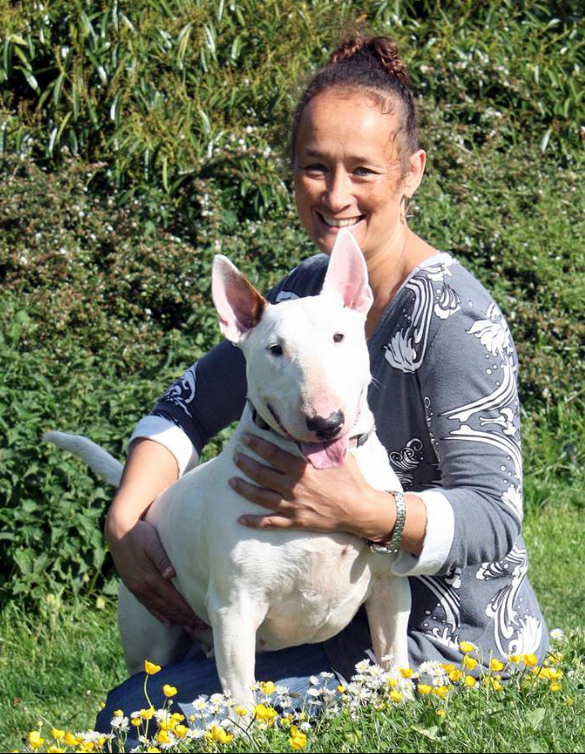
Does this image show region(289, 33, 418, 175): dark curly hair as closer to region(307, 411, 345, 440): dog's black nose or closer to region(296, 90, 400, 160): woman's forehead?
region(296, 90, 400, 160): woman's forehead

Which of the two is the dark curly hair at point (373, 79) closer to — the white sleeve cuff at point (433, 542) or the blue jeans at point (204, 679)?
the white sleeve cuff at point (433, 542)

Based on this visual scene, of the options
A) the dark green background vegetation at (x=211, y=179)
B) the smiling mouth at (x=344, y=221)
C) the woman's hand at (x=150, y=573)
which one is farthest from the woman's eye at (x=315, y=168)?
the dark green background vegetation at (x=211, y=179)

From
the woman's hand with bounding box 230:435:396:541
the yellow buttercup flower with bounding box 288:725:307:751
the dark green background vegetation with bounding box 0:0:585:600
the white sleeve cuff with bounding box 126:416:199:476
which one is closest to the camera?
the yellow buttercup flower with bounding box 288:725:307:751

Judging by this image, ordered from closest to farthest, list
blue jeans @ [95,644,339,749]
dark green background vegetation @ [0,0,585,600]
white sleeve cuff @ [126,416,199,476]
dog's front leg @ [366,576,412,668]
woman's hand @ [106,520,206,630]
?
dog's front leg @ [366,576,412,668] < blue jeans @ [95,644,339,749] < woman's hand @ [106,520,206,630] < white sleeve cuff @ [126,416,199,476] < dark green background vegetation @ [0,0,585,600]

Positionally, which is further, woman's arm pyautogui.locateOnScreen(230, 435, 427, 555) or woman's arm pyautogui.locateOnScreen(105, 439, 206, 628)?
woman's arm pyautogui.locateOnScreen(105, 439, 206, 628)

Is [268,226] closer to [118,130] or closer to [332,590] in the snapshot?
[118,130]

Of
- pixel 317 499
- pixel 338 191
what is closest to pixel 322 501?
pixel 317 499

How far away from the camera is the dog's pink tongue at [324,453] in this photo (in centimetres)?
254

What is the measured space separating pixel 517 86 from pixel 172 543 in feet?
17.6

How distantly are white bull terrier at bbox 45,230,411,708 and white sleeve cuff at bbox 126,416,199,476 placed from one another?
0.42 metres

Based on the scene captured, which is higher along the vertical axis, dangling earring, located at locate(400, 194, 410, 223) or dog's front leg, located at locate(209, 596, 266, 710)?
dangling earring, located at locate(400, 194, 410, 223)

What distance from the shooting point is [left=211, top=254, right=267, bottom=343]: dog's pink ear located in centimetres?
271

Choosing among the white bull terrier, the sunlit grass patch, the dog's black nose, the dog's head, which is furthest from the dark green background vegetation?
the dog's black nose

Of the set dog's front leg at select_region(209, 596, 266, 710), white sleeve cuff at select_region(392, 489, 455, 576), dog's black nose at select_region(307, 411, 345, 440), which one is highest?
dog's black nose at select_region(307, 411, 345, 440)
